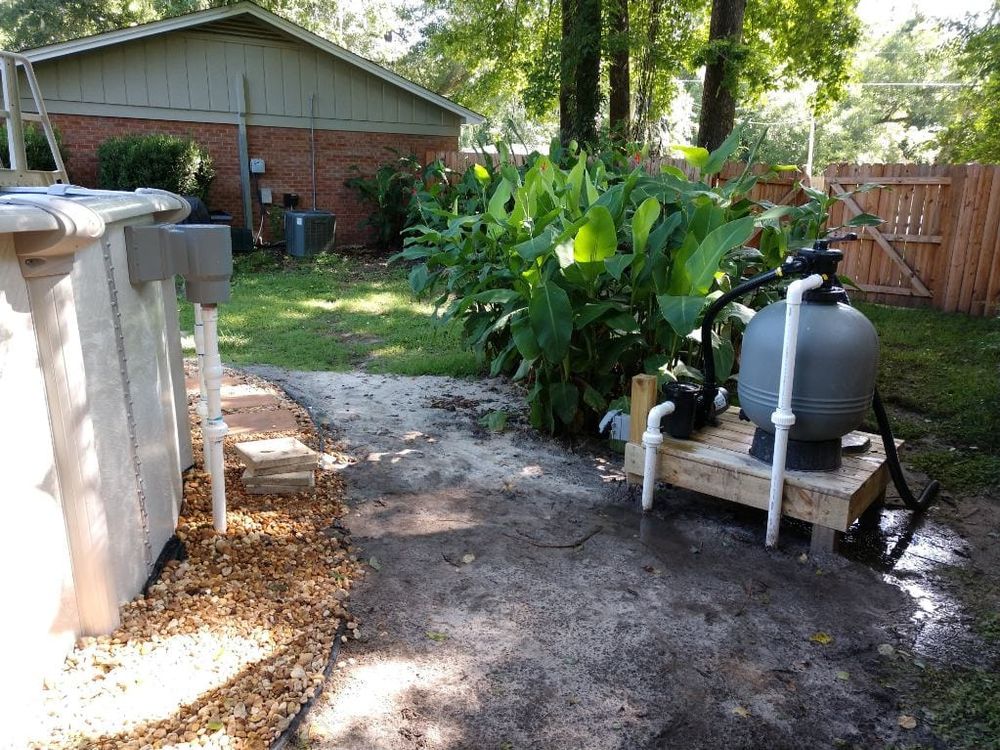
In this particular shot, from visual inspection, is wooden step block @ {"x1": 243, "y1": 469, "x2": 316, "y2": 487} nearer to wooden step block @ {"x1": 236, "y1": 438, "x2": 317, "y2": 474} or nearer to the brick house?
wooden step block @ {"x1": 236, "y1": 438, "x2": 317, "y2": 474}

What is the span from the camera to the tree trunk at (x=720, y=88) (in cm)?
1086

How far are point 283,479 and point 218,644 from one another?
1377 millimetres

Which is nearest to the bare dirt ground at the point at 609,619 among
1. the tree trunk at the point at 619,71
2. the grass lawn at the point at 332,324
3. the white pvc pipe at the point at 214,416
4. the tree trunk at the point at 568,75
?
the white pvc pipe at the point at 214,416

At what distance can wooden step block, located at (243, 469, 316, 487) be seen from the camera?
387 cm

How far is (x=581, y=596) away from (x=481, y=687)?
0.74 metres

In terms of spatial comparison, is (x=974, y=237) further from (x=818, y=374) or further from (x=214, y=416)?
(x=214, y=416)

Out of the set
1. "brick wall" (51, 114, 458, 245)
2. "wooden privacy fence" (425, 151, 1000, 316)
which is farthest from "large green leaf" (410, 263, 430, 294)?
"brick wall" (51, 114, 458, 245)

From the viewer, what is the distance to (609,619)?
2.96 metres

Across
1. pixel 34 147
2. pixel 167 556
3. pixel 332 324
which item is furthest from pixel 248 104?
pixel 167 556

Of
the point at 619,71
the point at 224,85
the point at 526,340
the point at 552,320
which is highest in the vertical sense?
the point at 619,71

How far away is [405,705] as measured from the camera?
2.42m

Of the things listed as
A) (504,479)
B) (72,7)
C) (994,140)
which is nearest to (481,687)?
(504,479)

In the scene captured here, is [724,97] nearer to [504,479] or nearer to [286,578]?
[504,479]

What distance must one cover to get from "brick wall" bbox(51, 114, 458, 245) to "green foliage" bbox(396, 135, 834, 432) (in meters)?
9.67
